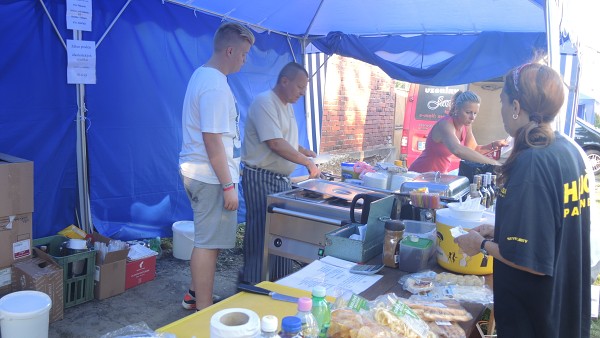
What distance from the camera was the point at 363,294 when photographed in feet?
5.48

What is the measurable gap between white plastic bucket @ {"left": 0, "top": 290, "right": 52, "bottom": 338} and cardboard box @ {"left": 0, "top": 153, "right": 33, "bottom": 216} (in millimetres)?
675

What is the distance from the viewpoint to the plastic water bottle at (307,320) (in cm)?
119

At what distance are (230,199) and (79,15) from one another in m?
2.10

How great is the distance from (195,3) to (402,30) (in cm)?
242

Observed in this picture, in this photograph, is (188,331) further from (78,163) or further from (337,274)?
(78,163)

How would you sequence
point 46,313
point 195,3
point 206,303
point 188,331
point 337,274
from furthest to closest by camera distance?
point 195,3 → point 206,303 → point 46,313 → point 337,274 → point 188,331

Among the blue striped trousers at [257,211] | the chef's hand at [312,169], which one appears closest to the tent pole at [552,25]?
the chef's hand at [312,169]

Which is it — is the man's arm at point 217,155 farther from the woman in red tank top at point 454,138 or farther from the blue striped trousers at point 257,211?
the woman in red tank top at point 454,138

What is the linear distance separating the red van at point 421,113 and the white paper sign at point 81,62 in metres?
5.21

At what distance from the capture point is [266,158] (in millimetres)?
3160

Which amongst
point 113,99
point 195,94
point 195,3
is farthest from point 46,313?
point 195,3

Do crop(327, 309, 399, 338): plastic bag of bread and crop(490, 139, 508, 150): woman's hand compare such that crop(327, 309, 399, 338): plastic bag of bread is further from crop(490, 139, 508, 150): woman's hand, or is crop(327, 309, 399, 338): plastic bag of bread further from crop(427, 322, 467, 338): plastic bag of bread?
crop(490, 139, 508, 150): woman's hand

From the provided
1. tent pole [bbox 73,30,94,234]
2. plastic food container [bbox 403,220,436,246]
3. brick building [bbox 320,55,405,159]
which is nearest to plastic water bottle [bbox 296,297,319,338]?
plastic food container [bbox 403,220,436,246]

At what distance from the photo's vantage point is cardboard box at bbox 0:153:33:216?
9.34ft
